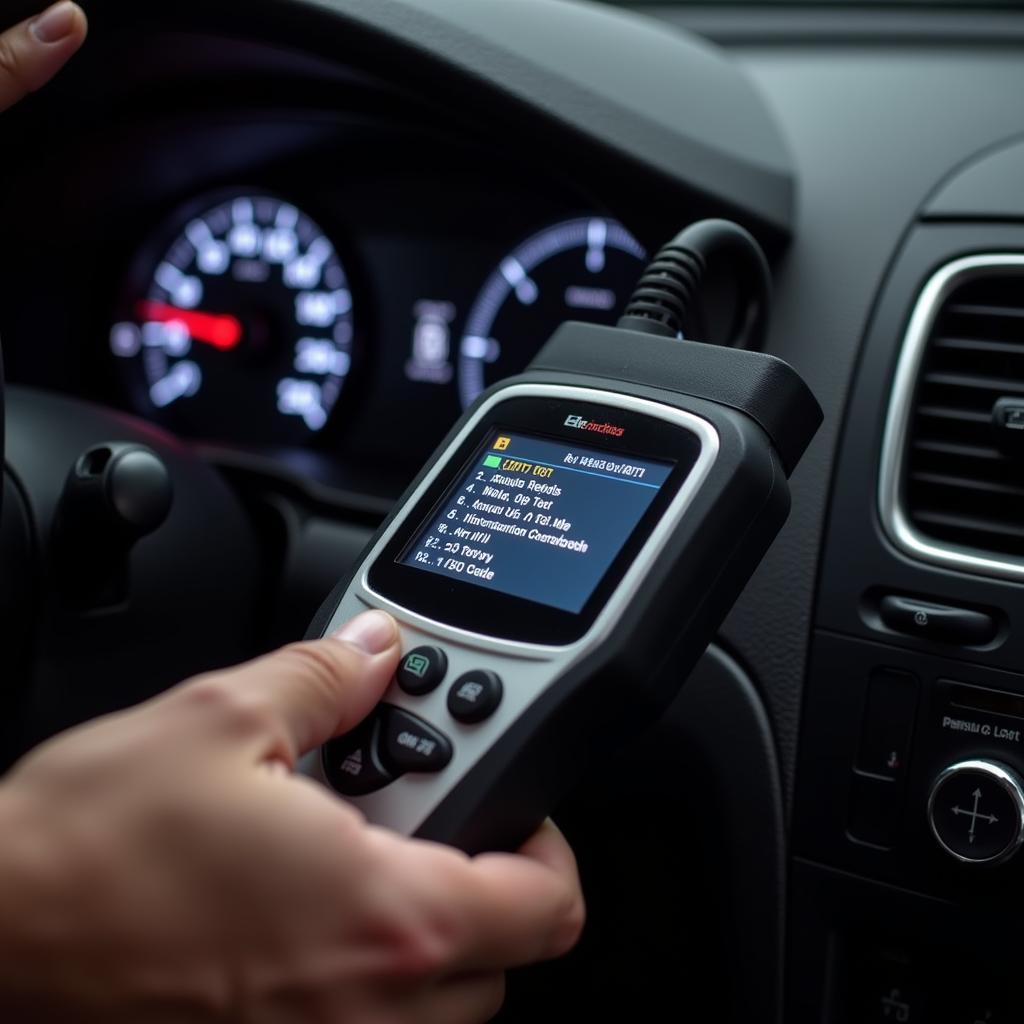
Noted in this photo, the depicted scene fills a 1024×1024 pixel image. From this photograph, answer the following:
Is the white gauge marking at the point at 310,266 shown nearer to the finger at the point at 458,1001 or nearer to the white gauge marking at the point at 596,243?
the white gauge marking at the point at 596,243

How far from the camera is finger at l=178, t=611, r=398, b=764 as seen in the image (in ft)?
1.64

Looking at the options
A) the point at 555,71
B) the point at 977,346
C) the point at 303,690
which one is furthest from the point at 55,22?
the point at 977,346

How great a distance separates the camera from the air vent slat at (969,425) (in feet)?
2.76

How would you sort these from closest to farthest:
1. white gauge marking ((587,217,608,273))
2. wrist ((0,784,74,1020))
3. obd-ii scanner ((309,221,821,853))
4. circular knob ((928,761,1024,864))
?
wrist ((0,784,74,1020)), obd-ii scanner ((309,221,821,853)), circular knob ((928,761,1024,864)), white gauge marking ((587,217,608,273))

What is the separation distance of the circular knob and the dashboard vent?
5.2 inches

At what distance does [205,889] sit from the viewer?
46 centimetres

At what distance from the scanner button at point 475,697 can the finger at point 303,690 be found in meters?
0.04

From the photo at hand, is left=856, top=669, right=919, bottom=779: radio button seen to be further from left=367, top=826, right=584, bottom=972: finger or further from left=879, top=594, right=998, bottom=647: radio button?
left=367, top=826, right=584, bottom=972: finger

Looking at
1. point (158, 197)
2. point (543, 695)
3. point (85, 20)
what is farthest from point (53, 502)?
point (158, 197)

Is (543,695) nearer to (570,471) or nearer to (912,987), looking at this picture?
(570,471)

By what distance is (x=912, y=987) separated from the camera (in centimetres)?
86

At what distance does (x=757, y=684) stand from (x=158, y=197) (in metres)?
0.92

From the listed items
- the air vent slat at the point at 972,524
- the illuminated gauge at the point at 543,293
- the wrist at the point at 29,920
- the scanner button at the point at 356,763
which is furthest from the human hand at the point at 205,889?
the illuminated gauge at the point at 543,293

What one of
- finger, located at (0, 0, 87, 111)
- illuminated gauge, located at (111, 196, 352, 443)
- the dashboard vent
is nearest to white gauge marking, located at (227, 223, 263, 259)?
illuminated gauge, located at (111, 196, 352, 443)
